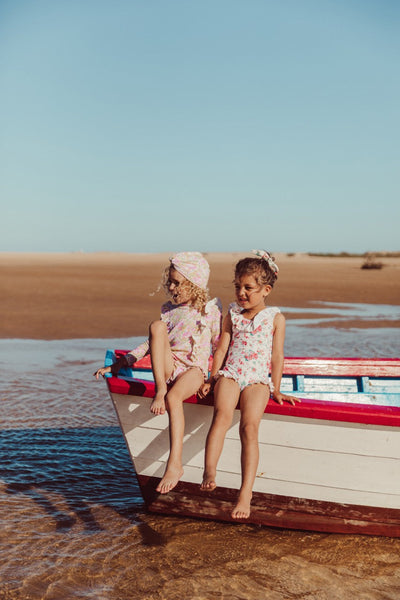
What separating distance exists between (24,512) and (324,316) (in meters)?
11.5

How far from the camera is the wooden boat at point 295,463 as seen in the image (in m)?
3.68

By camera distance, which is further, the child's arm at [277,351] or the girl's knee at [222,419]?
the child's arm at [277,351]

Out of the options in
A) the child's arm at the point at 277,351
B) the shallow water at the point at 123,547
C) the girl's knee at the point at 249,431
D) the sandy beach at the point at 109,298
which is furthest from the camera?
the sandy beach at the point at 109,298

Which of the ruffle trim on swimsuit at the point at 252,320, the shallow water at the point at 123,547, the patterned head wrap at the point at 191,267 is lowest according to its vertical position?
the shallow water at the point at 123,547

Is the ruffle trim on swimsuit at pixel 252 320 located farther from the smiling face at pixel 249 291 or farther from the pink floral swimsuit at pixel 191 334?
the pink floral swimsuit at pixel 191 334

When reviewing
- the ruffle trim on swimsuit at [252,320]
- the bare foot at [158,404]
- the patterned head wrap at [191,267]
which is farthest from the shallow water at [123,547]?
the patterned head wrap at [191,267]

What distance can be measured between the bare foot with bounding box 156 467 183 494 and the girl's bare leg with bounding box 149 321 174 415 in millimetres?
416

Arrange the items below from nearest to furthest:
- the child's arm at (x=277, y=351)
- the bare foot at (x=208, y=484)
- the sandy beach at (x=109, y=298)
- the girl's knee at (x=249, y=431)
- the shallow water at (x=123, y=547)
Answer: the shallow water at (x=123, y=547), the bare foot at (x=208, y=484), the girl's knee at (x=249, y=431), the child's arm at (x=277, y=351), the sandy beach at (x=109, y=298)

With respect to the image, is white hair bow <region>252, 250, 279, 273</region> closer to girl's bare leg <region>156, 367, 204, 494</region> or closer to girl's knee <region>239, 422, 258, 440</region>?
girl's bare leg <region>156, 367, 204, 494</region>

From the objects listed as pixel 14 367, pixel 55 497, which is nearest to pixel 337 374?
pixel 55 497

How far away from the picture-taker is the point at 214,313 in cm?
433

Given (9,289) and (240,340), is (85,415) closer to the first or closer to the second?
(240,340)

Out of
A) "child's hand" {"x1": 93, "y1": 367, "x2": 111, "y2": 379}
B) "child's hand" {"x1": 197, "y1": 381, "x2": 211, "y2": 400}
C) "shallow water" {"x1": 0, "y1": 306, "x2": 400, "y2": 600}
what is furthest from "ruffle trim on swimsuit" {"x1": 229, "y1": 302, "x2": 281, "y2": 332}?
"shallow water" {"x1": 0, "y1": 306, "x2": 400, "y2": 600}

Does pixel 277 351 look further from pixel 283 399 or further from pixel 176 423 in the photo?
pixel 176 423
